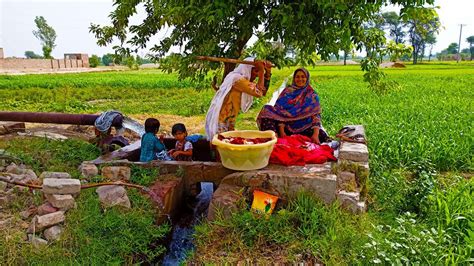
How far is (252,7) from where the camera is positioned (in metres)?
4.90

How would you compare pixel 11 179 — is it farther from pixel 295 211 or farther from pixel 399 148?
pixel 399 148

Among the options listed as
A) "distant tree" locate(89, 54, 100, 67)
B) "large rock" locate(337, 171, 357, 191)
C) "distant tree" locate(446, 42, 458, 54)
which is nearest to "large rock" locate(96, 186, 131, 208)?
"large rock" locate(337, 171, 357, 191)

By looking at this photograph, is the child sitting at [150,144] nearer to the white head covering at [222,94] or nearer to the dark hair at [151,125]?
the dark hair at [151,125]

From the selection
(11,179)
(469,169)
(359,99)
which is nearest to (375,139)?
(469,169)

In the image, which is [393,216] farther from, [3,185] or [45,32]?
[45,32]

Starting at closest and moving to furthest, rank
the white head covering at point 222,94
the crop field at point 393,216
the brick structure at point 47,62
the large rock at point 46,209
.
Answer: the crop field at point 393,216, the large rock at point 46,209, the white head covering at point 222,94, the brick structure at point 47,62

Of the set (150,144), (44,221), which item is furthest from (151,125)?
(44,221)

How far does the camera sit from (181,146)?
17.3 ft

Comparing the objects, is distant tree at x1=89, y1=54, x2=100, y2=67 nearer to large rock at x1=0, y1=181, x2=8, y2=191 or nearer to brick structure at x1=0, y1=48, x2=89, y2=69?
brick structure at x1=0, y1=48, x2=89, y2=69

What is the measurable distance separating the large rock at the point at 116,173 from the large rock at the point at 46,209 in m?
0.77

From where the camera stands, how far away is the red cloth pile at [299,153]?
4.62 m

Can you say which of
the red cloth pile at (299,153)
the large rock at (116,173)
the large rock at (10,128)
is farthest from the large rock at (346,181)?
the large rock at (10,128)

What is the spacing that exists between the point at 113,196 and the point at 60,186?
0.52 meters

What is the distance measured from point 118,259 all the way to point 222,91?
230cm
